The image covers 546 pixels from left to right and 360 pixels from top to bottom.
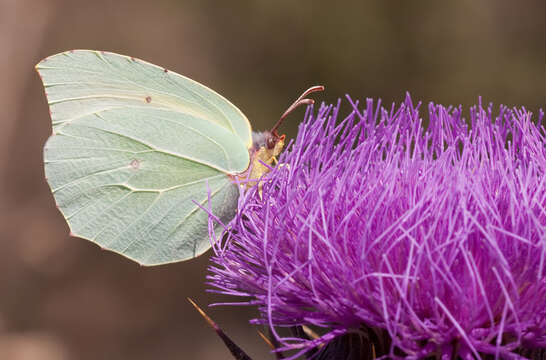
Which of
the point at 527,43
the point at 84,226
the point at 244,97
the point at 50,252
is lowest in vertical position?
the point at 50,252

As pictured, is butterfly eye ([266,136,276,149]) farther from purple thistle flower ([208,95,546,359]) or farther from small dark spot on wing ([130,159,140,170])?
small dark spot on wing ([130,159,140,170])

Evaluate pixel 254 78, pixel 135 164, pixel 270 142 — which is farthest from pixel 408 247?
pixel 254 78

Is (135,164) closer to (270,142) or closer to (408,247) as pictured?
(270,142)

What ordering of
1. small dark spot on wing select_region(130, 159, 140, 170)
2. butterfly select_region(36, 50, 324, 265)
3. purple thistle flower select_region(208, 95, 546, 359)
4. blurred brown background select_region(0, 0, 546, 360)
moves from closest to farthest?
purple thistle flower select_region(208, 95, 546, 359)
butterfly select_region(36, 50, 324, 265)
small dark spot on wing select_region(130, 159, 140, 170)
blurred brown background select_region(0, 0, 546, 360)

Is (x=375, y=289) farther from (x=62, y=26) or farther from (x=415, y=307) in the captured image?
(x=62, y=26)

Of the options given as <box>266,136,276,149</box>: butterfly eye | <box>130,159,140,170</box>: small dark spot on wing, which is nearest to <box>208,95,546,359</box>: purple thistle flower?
<box>266,136,276,149</box>: butterfly eye

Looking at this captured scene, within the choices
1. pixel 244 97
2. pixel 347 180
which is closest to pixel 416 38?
pixel 244 97

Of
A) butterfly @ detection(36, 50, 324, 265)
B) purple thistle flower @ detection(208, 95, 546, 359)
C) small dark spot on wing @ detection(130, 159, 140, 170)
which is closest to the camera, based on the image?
purple thistle flower @ detection(208, 95, 546, 359)
